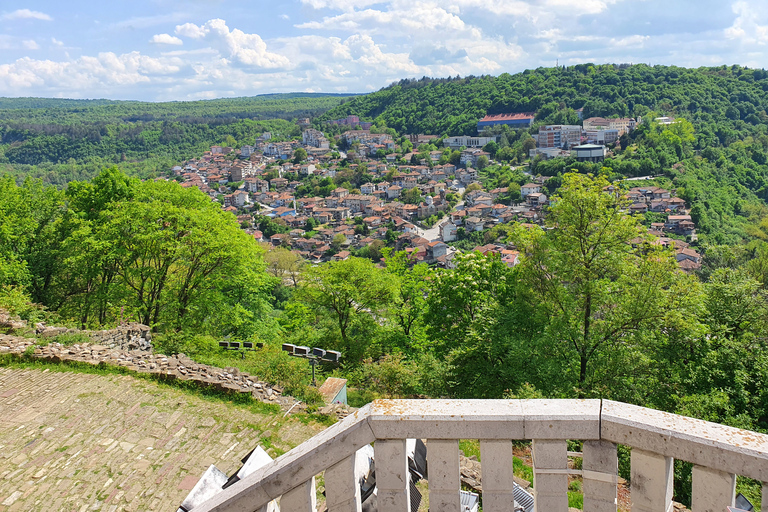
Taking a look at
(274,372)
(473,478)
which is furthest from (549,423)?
(274,372)

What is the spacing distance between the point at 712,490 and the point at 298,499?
215 cm

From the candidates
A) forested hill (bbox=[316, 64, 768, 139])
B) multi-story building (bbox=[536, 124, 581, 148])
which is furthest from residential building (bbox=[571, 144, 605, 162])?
forested hill (bbox=[316, 64, 768, 139])

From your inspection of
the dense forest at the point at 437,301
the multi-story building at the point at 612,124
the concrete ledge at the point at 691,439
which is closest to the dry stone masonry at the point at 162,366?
the dense forest at the point at 437,301

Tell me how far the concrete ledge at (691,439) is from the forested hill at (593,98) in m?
103

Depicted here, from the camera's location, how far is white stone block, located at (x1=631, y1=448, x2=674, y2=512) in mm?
2463

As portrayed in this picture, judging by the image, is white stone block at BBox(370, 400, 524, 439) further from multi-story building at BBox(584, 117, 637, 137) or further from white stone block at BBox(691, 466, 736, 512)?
multi-story building at BBox(584, 117, 637, 137)

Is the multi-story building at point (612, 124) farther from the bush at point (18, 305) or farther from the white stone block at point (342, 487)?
the white stone block at point (342, 487)

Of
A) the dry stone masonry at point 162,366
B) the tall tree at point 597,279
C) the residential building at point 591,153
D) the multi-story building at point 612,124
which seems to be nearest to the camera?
the dry stone masonry at point 162,366

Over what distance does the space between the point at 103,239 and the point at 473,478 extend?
13.8 m

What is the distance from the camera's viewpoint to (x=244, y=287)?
16.9m

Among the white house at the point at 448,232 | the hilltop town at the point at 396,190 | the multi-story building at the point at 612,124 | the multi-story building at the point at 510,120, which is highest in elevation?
the multi-story building at the point at 510,120


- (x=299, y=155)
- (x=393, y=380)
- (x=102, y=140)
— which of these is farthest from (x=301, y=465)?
(x=102, y=140)

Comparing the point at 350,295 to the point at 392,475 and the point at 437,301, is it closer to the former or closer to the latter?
the point at 437,301

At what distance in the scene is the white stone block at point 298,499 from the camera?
2.77 metres
